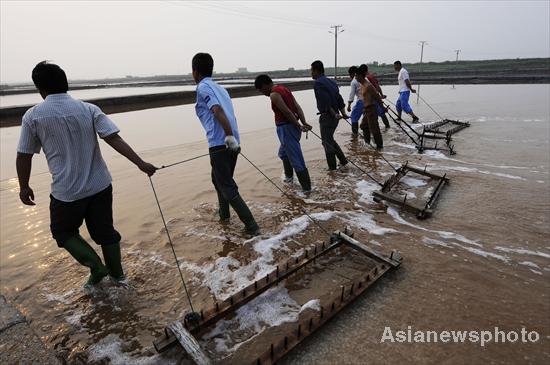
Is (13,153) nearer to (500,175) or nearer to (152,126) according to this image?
(152,126)

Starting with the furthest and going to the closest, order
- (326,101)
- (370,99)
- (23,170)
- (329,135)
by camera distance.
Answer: (370,99)
(329,135)
(326,101)
(23,170)

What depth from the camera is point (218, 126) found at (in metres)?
3.70

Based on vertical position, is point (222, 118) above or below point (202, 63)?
below

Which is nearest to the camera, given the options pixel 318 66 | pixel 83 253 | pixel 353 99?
pixel 83 253

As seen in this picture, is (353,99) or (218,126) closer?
(218,126)

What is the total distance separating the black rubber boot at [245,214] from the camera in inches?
153

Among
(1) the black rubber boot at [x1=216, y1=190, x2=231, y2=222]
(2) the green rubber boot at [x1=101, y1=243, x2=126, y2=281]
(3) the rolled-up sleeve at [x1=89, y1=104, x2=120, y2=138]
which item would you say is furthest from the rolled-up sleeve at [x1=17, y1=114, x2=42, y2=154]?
(1) the black rubber boot at [x1=216, y1=190, x2=231, y2=222]

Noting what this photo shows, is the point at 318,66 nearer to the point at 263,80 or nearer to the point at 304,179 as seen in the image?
the point at 263,80

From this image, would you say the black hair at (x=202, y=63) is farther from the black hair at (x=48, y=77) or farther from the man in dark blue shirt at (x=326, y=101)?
Answer: the man in dark blue shirt at (x=326, y=101)

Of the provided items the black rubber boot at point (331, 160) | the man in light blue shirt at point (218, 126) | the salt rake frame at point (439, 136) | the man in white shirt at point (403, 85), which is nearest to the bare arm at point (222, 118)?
the man in light blue shirt at point (218, 126)

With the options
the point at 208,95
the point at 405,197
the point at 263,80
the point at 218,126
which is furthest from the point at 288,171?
the point at 208,95

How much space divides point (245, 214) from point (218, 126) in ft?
3.54

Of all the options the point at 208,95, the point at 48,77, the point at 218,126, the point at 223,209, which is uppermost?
the point at 48,77

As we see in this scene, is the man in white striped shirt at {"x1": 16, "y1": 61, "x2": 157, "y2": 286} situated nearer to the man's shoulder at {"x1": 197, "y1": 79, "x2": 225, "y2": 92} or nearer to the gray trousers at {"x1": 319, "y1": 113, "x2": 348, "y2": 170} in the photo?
the man's shoulder at {"x1": 197, "y1": 79, "x2": 225, "y2": 92}
